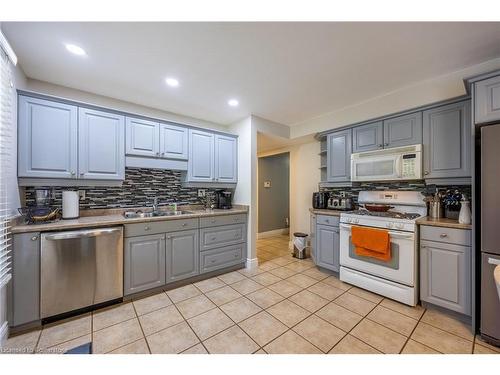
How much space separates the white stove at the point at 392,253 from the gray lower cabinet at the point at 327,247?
0.41ft

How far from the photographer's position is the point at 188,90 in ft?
7.95

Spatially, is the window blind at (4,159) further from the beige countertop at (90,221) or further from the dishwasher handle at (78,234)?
the dishwasher handle at (78,234)

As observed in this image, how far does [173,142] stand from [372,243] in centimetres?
281

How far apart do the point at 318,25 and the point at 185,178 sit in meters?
2.42

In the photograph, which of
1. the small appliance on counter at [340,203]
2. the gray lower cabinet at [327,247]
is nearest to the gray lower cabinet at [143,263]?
the gray lower cabinet at [327,247]

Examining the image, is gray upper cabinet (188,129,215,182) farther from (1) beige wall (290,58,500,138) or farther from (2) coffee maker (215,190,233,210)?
(1) beige wall (290,58,500,138)

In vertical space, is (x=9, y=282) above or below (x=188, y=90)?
below

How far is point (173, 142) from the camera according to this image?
2.87m


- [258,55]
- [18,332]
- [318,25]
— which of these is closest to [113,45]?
[258,55]

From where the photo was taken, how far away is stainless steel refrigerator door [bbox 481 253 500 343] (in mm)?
1556

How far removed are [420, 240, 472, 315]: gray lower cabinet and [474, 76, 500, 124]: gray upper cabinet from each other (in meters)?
1.10

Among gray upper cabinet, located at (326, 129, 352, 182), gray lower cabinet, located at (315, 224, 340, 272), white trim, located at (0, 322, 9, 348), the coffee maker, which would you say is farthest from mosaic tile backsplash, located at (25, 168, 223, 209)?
gray upper cabinet, located at (326, 129, 352, 182)

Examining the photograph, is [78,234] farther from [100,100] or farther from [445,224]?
[445,224]
